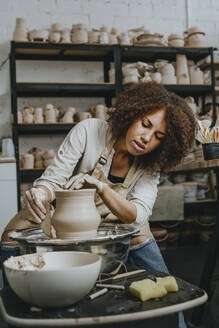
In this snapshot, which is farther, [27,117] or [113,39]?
[113,39]

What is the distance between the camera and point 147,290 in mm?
833

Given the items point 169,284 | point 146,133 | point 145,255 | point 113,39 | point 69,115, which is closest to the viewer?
point 169,284

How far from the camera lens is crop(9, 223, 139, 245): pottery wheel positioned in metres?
1.01

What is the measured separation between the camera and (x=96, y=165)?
1704 millimetres

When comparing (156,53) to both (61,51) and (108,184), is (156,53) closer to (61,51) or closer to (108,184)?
(61,51)

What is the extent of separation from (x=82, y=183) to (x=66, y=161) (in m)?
0.42

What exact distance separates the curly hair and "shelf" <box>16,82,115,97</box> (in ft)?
6.66

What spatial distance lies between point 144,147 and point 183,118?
A: 0.22m

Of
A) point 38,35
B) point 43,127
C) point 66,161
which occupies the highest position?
point 38,35

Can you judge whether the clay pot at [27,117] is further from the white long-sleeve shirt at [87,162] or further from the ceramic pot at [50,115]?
the white long-sleeve shirt at [87,162]

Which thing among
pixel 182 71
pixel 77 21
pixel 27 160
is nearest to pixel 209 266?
pixel 27 160

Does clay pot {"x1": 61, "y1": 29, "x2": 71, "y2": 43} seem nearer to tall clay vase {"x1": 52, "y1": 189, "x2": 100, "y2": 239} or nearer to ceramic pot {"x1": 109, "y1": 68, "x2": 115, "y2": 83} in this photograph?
ceramic pot {"x1": 109, "y1": 68, "x2": 115, "y2": 83}

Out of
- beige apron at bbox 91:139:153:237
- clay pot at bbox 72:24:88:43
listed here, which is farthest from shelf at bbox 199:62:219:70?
beige apron at bbox 91:139:153:237

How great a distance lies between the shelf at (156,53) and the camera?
3.86 m
